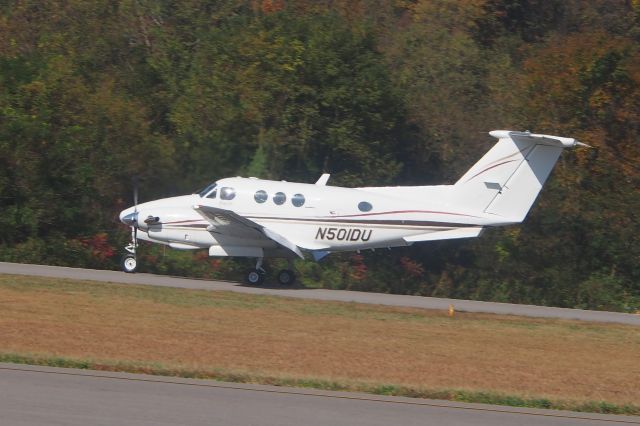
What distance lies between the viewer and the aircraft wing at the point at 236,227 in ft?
72.9

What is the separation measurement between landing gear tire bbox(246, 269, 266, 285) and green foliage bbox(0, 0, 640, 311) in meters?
2.73

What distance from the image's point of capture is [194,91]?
31016mm

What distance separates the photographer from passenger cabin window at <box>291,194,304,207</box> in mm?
23266

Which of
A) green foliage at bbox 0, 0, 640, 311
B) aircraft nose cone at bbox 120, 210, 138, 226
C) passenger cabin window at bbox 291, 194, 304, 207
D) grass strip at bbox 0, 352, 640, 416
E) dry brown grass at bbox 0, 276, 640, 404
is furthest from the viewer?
green foliage at bbox 0, 0, 640, 311

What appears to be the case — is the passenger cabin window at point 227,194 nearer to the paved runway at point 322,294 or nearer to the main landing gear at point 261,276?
the main landing gear at point 261,276

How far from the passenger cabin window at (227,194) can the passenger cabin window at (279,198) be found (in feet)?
3.16

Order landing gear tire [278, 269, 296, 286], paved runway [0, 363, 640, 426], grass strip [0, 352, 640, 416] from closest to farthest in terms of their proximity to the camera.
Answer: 1. paved runway [0, 363, 640, 426]
2. grass strip [0, 352, 640, 416]
3. landing gear tire [278, 269, 296, 286]

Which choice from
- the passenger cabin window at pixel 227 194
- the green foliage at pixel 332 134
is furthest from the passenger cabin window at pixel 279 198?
the green foliage at pixel 332 134

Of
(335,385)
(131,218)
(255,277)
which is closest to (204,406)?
(335,385)

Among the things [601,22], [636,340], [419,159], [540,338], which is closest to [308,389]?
[540,338]

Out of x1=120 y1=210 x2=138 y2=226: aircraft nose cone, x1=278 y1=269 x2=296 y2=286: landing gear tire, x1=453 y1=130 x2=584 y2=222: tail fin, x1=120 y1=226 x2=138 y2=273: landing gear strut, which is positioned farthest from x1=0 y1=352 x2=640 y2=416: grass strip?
x1=120 y1=226 x2=138 y2=273: landing gear strut

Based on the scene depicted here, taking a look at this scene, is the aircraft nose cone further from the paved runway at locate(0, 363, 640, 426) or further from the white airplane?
the paved runway at locate(0, 363, 640, 426)

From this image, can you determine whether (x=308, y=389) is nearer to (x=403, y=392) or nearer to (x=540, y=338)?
(x=403, y=392)

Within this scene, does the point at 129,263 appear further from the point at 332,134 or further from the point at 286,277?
the point at 332,134
